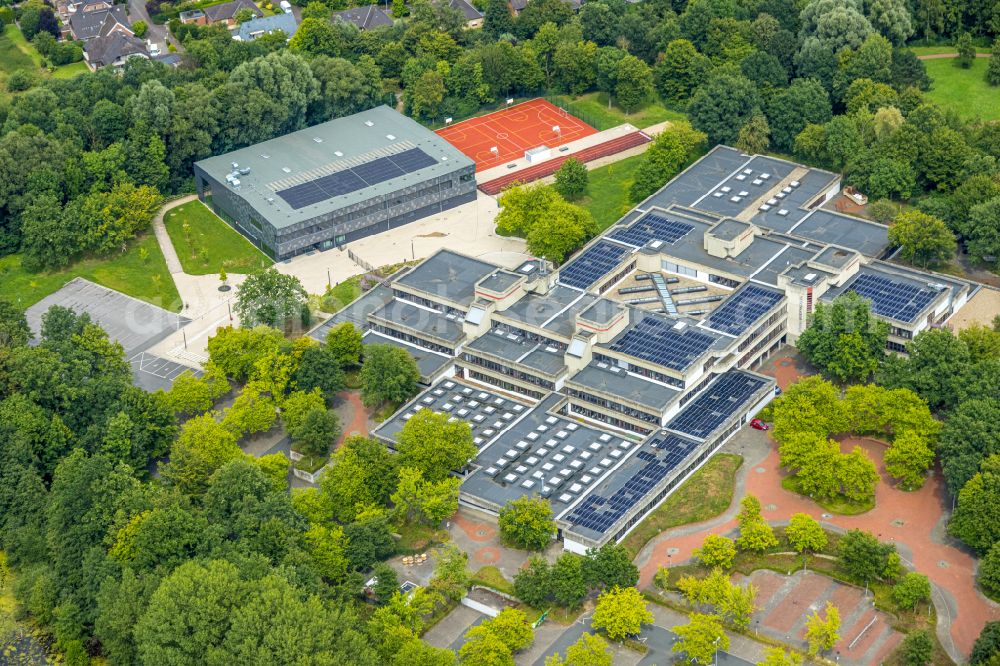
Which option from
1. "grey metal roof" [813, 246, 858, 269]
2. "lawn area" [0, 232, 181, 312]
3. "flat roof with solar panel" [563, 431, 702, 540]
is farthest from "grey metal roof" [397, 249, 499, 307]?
"grey metal roof" [813, 246, 858, 269]

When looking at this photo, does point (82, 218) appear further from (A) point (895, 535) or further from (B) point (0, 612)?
(A) point (895, 535)

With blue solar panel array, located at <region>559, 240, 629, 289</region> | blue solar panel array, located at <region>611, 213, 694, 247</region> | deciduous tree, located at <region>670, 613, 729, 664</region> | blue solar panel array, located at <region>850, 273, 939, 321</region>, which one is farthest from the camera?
blue solar panel array, located at <region>611, 213, 694, 247</region>

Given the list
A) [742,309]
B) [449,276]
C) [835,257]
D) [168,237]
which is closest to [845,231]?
[835,257]

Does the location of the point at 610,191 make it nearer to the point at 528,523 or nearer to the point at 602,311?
the point at 602,311

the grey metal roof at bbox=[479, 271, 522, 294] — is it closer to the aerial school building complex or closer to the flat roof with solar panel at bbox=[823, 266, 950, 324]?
the aerial school building complex

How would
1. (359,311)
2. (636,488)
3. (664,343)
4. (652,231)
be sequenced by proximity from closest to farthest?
(636,488) → (664,343) → (359,311) → (652,231)

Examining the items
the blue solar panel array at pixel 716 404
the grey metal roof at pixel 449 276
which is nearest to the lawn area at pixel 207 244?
the grey metal roof at pixel 449 276

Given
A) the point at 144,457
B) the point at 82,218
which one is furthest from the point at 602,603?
the point at 82,218
